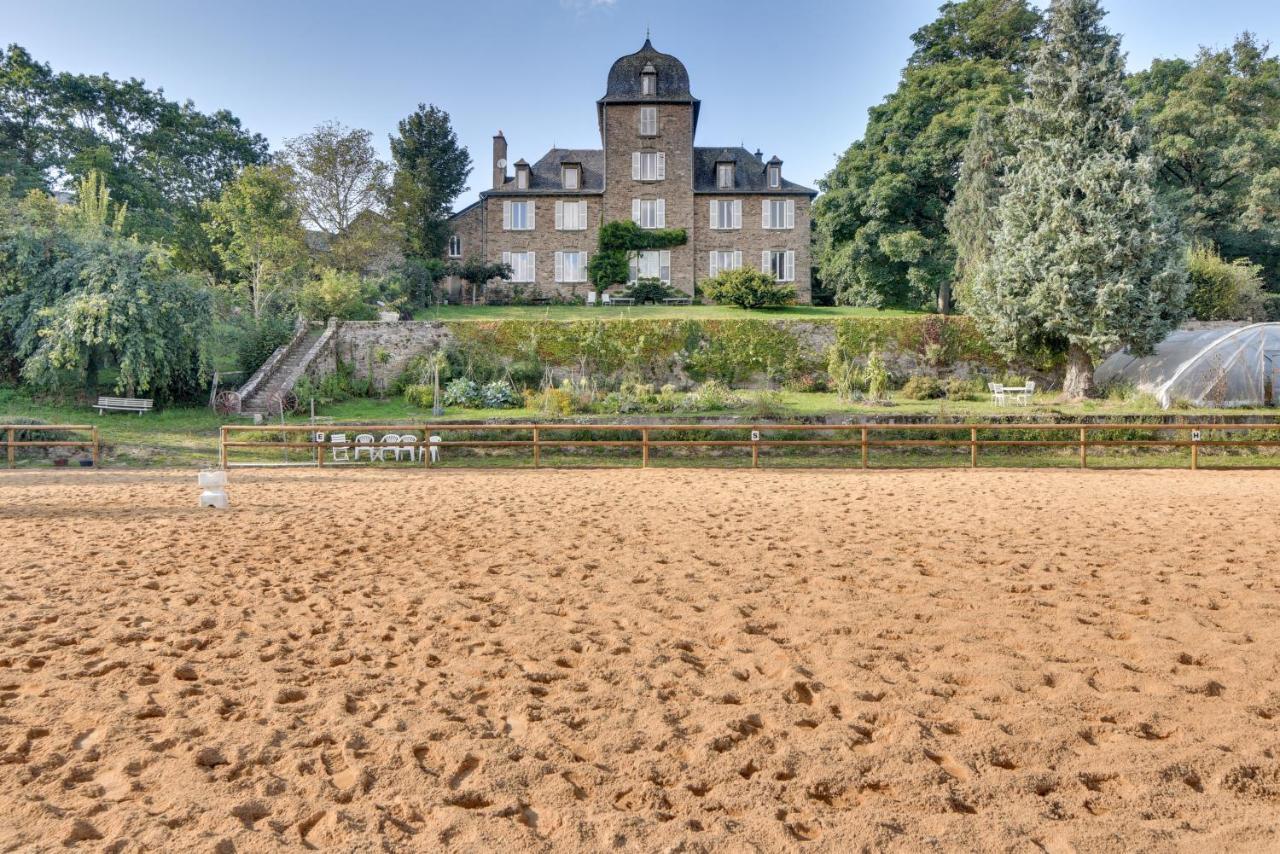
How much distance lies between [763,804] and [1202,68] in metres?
42.2

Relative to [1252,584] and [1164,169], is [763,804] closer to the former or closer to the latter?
[1252,584]

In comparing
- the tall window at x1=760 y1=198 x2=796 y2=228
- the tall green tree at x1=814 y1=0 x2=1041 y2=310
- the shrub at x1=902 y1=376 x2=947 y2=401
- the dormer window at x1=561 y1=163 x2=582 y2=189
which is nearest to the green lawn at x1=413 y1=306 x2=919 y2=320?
the tall green tree at x1=814 y1=0 x2=1041 y2=310

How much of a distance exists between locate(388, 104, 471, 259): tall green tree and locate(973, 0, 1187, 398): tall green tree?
74.0 feet

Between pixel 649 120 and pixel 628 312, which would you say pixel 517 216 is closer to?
pixel 649 120

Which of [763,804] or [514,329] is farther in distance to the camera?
[514,329]

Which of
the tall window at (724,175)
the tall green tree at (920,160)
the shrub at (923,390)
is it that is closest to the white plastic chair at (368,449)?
the shrub at (923,390)

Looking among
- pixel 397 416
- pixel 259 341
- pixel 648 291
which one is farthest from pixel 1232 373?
pixel 259 341

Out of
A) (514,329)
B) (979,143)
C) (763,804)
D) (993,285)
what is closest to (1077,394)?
(993,285)

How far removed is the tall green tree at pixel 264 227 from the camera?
25.9 metres

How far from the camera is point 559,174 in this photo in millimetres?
34625

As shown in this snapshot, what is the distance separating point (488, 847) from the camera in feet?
8.93

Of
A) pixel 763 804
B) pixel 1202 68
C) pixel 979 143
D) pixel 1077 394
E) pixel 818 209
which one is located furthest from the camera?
pixel 818 209

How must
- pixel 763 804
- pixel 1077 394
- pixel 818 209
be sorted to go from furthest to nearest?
1. pixel 818 209
2. pixel 1077 394
3. pixel 763 804

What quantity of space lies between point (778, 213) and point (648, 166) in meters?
6.17
